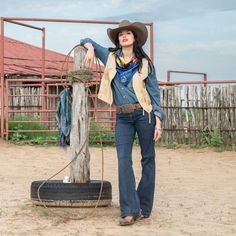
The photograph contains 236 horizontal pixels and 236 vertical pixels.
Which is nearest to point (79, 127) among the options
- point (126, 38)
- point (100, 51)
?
point (100, 51)

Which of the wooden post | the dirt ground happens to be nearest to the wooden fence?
the dirt ground

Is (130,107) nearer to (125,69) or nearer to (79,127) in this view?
(125,69)

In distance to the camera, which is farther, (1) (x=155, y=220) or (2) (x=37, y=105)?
(2) (x=37, y=105)

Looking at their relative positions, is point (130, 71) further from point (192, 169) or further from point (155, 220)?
point (192, 169)

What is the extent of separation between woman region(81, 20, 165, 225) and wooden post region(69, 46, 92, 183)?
46cm

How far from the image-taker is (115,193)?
6910 millimetres

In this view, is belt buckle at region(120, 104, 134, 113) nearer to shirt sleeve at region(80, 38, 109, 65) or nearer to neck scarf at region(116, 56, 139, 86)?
neck scarf at region(116, 56, 139, 86)

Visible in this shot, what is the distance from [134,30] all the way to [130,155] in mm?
1092

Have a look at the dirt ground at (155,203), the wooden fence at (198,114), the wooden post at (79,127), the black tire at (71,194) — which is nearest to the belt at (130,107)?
the wooden post at (79,127)

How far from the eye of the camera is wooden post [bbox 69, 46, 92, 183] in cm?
563

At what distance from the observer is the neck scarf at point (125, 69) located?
5.15m

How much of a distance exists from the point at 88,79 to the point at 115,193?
1.79 metres

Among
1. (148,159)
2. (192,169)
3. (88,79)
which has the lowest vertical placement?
(192,169)

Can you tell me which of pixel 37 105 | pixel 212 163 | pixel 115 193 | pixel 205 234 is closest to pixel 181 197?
pixel 115 193
